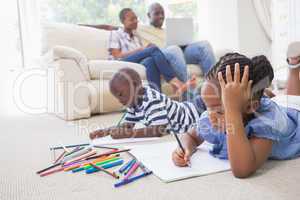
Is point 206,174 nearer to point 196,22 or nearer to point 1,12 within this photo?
point 1,12

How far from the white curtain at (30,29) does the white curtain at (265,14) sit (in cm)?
204

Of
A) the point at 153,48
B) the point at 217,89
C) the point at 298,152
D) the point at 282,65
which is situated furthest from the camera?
the point at 282,65

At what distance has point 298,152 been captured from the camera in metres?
0.91

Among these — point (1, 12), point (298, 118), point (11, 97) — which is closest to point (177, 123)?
point (298, 118)

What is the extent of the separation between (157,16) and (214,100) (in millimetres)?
1897

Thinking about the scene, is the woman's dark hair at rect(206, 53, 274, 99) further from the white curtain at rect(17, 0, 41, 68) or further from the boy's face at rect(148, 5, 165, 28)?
the white curtain at rect(17, 0, 41, 68)

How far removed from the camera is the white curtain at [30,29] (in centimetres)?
284

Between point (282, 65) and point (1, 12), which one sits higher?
point (1, 12)

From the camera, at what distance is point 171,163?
0.88 meters

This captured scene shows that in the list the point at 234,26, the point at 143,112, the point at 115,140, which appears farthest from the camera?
the point at 234,26

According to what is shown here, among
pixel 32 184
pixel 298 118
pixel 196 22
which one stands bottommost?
pixel 32 184

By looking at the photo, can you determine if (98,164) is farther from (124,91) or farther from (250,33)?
(250,33)

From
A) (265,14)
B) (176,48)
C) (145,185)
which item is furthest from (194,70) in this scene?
(145,185)

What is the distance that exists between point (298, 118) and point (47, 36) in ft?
5.69
